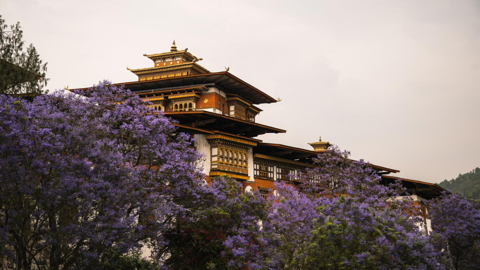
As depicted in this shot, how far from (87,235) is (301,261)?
29.2 ft

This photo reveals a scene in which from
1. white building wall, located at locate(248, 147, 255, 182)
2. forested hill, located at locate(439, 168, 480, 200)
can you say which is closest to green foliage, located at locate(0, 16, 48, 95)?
white building wall, located at locate(248, 147, 255, 182)

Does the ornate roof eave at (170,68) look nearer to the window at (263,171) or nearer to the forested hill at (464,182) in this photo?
the window at (263,171)

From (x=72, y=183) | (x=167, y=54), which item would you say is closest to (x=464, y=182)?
(x=167, y=54)

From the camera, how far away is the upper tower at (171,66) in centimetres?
4538

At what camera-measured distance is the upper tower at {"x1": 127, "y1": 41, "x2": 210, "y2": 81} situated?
149 ft

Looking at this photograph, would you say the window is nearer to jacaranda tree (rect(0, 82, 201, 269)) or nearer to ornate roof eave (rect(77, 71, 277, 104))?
ornate roof eave (rect(77, 71, 277, 104))

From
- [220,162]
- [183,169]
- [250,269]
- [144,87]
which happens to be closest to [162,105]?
[144,87]

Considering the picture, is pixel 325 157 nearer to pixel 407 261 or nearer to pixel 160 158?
pixel 407 261

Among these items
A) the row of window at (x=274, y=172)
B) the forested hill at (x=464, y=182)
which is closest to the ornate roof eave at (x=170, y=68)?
the row of window at (x=274, y=172)

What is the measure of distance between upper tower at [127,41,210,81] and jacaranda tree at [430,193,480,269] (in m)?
22.6

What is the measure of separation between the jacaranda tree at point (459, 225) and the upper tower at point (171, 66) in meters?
22.6

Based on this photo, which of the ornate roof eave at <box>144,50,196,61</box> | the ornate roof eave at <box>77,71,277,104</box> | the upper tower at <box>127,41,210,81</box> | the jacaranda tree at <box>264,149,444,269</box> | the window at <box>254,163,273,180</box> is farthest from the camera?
the ornate roof eave at <box>144,50,196,61</box>

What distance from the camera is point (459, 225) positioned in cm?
3716

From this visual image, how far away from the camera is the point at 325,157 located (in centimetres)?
3428
